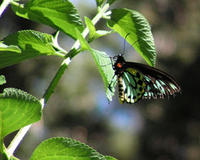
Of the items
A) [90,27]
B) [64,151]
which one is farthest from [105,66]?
[64,151]

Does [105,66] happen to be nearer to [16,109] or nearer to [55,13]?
[55,13]

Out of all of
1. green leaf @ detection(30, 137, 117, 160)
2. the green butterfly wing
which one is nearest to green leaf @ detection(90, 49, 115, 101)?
green leaf @ detection(30, 137, 117, 160)

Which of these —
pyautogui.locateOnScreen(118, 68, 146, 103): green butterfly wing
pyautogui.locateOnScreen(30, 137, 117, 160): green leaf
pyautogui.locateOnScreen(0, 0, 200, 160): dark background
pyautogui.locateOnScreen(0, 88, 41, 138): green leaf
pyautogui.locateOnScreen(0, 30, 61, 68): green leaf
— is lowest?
pyautogui.locateOnScreen(0, 0, 200, 160): dark background

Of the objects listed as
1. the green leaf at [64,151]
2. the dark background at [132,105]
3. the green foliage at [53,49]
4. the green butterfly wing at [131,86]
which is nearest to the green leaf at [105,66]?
the green foliage at [53,49]

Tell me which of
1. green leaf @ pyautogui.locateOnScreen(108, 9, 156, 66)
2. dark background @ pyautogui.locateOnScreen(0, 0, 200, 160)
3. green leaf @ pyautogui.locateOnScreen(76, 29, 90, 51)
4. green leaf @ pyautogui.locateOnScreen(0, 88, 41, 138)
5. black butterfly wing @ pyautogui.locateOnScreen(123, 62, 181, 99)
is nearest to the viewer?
green leaf @ pyautogui.locateOnScreen(0, 88, 41, 138)

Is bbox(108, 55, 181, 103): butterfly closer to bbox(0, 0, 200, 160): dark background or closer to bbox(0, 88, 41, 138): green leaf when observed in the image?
bbox(0, 88, 41, 138): green leaf

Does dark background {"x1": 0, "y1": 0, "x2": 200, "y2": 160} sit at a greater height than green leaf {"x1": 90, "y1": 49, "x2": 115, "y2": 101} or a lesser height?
lesser

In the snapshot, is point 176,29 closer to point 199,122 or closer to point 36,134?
point 199,122

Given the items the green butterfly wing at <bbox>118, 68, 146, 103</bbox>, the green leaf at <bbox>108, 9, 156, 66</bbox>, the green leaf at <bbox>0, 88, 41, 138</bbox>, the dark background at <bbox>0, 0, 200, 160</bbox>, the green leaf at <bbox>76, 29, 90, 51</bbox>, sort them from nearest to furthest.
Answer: the green leaf at <bbox>0, 88, 41, 138</bbox> → the green leaf at <bbox>76, 29, 90, 51</bbox> → the green leaf at <bbox>108, 9, 156, 66</bbox> → the green butterfly wing at <bbox>118, 68, 146, 103</bbox> → the dark background at <bbox>0, 0, 200, 160</bbox>

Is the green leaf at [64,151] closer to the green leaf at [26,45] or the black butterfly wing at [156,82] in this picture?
the green leaf at [26,45]
